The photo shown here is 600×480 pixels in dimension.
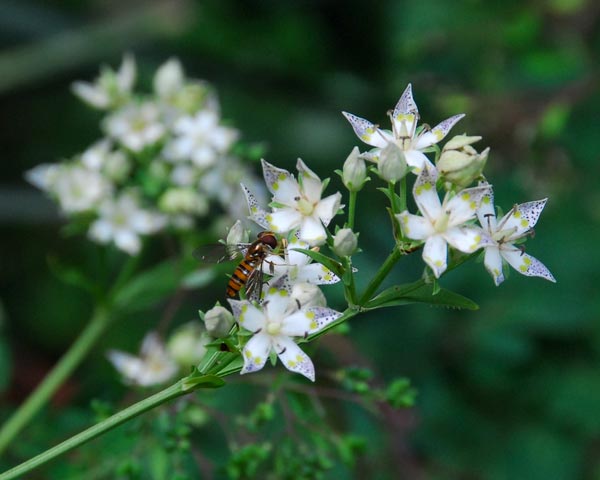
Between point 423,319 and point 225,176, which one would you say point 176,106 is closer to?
point 225,176

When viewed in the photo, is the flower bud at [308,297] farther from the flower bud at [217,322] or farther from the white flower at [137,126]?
the white flower at [137,126]

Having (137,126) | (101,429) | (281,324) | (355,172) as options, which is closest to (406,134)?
(355,172)

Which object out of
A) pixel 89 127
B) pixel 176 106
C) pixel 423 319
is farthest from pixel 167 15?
pixel 423 319

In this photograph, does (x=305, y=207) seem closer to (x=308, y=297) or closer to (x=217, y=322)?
(x=308, y=297)

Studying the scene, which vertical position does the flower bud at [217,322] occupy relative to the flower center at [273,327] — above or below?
above

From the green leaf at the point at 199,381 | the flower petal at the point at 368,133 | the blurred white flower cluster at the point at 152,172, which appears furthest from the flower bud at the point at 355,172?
the blurred white flower cluster at the point at 152,172

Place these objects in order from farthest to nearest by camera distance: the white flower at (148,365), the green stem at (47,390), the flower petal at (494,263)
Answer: the white flower at (148,365)
the green stem at (47,390)
the flower petal at (494,263)
